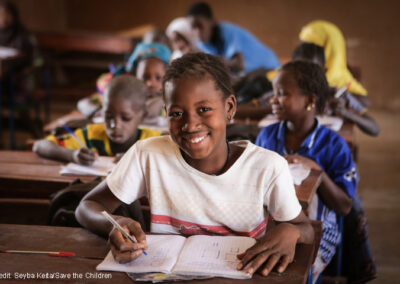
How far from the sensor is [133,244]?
120cm

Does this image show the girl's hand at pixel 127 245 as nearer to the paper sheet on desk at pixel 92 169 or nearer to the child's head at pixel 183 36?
the paper sheet on desk at pixel 92 169

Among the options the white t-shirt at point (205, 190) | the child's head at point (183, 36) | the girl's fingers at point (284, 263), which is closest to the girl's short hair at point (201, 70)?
the white t-shirt at point (205, 190)

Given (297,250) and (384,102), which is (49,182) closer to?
(297,250)

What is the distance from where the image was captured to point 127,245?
1.20m

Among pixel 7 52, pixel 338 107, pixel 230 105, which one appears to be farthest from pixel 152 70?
pixel 7 52

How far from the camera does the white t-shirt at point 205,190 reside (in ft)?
4.44

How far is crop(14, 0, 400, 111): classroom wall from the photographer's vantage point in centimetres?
780

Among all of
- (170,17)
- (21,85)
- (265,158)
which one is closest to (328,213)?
(265,158)

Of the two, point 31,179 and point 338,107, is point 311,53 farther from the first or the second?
point 31,179

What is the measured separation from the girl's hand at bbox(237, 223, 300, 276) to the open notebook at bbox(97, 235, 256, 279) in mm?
29

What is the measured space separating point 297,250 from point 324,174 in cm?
80

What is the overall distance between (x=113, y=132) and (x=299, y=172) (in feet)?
2.71

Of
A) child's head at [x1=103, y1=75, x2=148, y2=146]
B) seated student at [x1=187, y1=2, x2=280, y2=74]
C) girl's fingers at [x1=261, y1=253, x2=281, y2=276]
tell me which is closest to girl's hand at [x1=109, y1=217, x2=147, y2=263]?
girl's fingers at [x1=261, y1=253, x2=281, y2=276]

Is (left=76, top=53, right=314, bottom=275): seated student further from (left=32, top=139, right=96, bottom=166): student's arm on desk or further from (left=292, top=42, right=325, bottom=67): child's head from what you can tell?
(left=292, top=42, right=325, bottom=67): child's head
